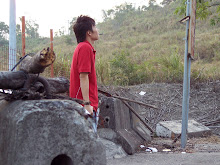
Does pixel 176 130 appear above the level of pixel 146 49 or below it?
below

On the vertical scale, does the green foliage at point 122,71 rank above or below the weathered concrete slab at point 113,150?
above

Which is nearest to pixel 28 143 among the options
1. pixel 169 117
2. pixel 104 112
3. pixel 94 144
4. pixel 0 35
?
pixel 94 144

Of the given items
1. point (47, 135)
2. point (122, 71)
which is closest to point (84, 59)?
point (47, 135)

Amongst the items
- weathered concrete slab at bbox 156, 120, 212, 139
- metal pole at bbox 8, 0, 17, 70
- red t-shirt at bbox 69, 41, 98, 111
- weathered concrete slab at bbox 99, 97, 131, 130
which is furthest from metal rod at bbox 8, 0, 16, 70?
red t-shirt at bbox 69, 41, 98, 111

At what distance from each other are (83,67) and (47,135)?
0.95 meters

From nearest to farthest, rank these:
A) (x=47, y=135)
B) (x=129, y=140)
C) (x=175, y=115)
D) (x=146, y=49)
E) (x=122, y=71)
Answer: (x=47, y=135) → (x=129, y=140) → (x=175, y=115) → (x=122, y=71) → (x=146, y=49)

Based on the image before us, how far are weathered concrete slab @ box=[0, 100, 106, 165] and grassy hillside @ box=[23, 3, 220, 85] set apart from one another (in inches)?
276

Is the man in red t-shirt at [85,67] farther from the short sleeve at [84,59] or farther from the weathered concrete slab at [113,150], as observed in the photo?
the weathered concrete slab at [113,150]

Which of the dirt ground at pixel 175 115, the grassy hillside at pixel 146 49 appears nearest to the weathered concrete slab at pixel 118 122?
the dirt ground at pixel 175 115

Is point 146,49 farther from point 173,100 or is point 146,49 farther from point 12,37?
point 12,37

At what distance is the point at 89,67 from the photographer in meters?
3.04

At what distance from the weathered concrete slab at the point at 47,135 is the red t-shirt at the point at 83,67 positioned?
0.63m

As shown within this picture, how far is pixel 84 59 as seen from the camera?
3.05 meters

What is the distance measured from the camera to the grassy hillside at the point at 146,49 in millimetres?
11195
